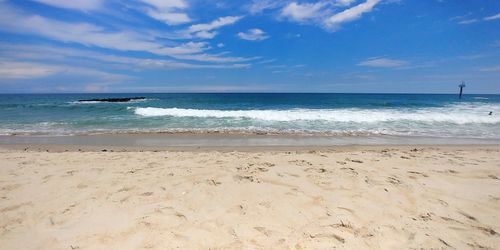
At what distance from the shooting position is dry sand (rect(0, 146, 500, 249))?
2742 mm

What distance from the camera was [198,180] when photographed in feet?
14.2

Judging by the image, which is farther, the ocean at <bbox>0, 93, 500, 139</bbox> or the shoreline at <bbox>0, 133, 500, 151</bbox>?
the ocean at <bbox>0, 93, 500, 139</bbox>

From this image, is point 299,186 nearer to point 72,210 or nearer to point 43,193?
point 72,210

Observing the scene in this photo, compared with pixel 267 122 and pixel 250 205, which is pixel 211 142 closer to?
pixel 250 205

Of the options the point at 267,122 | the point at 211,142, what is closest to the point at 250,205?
the point at 211,142

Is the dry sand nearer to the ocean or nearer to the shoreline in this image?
the shoreline

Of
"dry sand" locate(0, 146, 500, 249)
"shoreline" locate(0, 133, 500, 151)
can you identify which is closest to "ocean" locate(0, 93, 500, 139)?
"shoreline" locate(0, 133, 500, 151)

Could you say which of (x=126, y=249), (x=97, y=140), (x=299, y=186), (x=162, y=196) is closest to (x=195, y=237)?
(x=126, y=249)

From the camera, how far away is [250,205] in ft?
11.3

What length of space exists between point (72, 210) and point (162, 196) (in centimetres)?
109

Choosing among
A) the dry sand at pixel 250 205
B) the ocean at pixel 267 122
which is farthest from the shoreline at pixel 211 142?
the dry sand at pixel 250 205

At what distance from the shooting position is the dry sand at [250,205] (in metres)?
2.74

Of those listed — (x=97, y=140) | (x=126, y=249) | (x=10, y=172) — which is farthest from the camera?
(x=97, y=140)

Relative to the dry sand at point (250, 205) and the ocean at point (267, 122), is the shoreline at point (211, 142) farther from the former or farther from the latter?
the dry sand at point (250, 205)
